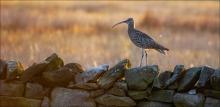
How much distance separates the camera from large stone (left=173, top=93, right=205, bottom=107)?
7168 millimetres

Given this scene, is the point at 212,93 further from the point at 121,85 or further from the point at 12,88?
the point at 12,88

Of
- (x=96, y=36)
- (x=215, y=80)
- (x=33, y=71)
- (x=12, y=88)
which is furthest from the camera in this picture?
(x=96, y=36)

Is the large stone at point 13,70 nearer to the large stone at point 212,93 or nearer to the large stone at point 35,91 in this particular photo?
the large stone at point 35,91

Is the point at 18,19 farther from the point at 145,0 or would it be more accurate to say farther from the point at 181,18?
the point at 145,0

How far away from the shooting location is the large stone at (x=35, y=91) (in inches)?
295

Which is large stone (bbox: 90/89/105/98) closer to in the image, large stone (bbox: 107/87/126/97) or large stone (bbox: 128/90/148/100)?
large stone (bbox: 107/87/126/97)

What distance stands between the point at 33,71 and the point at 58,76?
0.90ft

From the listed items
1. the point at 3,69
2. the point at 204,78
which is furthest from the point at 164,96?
the point at 3,69

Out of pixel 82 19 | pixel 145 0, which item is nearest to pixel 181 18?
pixel 82 19

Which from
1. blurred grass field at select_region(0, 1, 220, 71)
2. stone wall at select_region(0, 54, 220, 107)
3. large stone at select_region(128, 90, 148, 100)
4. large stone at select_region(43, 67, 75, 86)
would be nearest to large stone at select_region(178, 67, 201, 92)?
stone wall at select_region(0, 54, 220, 107)

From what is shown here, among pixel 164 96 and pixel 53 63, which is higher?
pixel 53 63

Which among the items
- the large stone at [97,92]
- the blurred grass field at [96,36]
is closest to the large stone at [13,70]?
the large stone at [97,92]

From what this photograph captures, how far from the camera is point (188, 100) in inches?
283

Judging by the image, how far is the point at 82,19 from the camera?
19.1 metres
